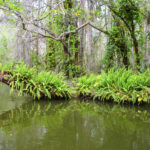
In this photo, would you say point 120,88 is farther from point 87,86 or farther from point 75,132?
point 75,132

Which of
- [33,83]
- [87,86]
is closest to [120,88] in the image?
[87,86]

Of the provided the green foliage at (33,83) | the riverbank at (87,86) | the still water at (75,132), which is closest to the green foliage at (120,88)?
the riverbank at (87,86)

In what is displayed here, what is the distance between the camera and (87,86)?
17.9 ft

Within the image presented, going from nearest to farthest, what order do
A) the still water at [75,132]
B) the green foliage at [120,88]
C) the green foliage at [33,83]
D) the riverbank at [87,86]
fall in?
1. the still water at [75,132]
2. the green foliage at [120,88]
3. the riverbank at [87,86]
4. the green foliage at [33,83]

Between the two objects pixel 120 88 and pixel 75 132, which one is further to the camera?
pixel 120 88

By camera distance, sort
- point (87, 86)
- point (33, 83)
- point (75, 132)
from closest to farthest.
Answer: point (75, 132) → point (33, 83) → point (87, 86)

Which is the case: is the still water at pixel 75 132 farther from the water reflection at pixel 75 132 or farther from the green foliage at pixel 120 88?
the green foliage at pixel 120 88

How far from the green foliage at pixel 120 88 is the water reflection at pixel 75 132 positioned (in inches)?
43.4

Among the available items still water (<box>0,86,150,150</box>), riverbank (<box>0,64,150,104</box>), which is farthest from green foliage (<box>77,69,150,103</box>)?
still water (<box>0,86,150,150</box>)

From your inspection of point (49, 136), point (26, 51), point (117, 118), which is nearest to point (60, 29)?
point (26, 51)

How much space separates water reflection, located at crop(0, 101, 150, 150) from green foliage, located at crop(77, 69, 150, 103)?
1103 mm

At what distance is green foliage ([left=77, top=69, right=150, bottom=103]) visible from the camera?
4.30m

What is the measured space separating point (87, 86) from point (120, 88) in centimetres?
119

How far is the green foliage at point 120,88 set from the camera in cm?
430
